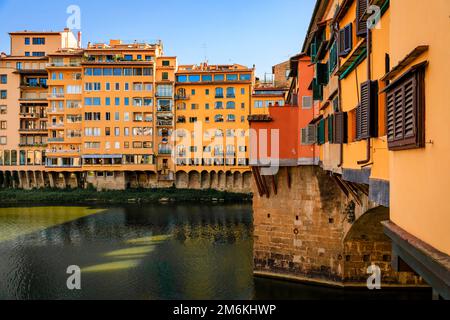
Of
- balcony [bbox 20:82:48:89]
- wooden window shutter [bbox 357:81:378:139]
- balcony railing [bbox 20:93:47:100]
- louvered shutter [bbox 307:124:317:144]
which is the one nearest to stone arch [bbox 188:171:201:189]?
balcony railing [bbox 20:93:47:100]

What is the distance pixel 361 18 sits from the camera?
723cm

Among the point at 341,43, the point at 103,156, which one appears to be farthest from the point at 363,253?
the point at 103,156

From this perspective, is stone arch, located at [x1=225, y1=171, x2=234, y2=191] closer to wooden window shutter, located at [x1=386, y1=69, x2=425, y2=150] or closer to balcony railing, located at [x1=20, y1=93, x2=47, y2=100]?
balcony railing, located at [x1=20, y1=93, x2=47, y2=100]

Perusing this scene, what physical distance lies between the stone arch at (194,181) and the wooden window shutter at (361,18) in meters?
46.2

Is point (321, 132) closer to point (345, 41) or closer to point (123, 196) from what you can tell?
point (345, 41)

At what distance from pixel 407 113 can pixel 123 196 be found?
47.2 m

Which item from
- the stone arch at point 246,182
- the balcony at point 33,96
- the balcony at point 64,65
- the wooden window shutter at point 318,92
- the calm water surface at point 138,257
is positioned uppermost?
the balcony at point 64,65

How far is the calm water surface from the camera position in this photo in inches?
677

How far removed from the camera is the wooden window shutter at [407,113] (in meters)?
4.05

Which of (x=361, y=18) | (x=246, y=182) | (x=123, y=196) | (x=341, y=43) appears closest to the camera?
(x=361, y=18)

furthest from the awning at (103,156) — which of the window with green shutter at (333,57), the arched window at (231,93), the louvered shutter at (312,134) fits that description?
the window with green shutter at (333,57)

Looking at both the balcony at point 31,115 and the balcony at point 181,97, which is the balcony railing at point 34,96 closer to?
the balcony at point 31,115

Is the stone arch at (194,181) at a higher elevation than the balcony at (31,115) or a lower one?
lower
